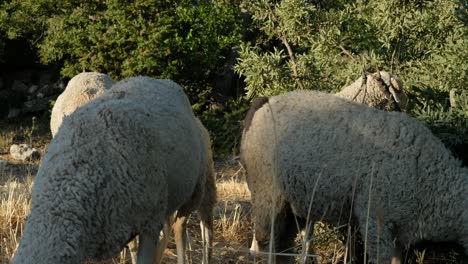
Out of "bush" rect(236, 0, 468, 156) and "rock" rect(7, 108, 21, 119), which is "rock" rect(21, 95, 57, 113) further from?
"bush" rect(236, 0, 468, 156)

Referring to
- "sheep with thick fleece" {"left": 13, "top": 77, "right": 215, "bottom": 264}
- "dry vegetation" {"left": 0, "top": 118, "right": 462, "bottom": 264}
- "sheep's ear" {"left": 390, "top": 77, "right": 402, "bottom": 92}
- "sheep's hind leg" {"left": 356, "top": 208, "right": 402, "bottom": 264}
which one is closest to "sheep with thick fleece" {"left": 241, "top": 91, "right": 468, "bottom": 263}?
"sheep's hind leg" {"left": 356, "top": 208, "right": 402, "bottom": 264}

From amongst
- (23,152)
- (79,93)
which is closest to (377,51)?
(79,93)

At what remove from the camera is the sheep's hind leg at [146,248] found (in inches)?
171

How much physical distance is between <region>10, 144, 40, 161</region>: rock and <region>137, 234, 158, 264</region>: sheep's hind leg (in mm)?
13543

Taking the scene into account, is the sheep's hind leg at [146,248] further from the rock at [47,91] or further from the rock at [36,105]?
the rock at [47,91]

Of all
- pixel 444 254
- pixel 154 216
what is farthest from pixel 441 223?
pixel 154 216

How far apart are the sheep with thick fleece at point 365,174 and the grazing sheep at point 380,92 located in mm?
1486

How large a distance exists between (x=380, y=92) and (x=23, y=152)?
1248 cm

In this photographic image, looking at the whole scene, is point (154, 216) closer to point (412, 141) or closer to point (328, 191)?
point (328, 191)

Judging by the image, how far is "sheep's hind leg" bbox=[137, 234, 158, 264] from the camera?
4.35 m

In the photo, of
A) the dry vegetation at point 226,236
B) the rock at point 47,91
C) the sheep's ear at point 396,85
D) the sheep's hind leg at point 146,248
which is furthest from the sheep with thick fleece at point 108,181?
the rock at point 47,91

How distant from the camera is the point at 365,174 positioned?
17.2 ft

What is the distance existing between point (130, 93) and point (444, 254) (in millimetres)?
3261

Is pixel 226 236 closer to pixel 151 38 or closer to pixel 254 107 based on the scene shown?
pixel 254 107
